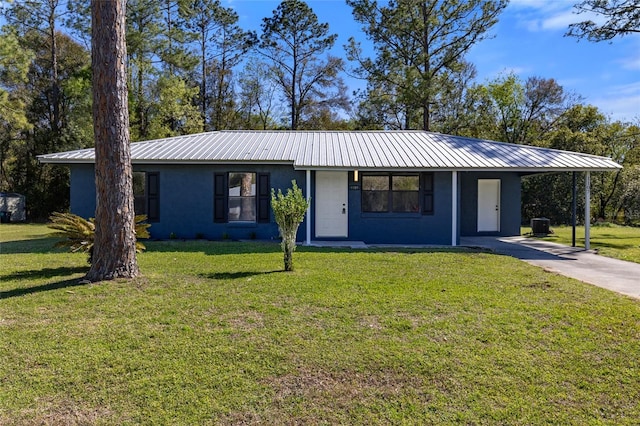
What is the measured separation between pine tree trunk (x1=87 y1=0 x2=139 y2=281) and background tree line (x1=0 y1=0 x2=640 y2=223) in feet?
53.7

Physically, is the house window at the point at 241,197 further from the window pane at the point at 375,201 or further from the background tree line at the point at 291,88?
the background tree line at the point at 291,88

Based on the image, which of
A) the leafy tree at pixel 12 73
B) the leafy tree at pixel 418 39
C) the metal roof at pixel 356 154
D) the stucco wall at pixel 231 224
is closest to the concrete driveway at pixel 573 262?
the stucco wall at pixel 231 224

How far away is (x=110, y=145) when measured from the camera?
20.3 feet

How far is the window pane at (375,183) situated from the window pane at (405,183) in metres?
0.24

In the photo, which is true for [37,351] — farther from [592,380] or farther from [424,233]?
[424,233]

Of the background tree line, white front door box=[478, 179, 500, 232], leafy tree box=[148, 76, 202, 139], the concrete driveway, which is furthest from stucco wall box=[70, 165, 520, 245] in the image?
leafy tree box=[148, 76, 202, 139]

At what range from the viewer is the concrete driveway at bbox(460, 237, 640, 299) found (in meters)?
6.88

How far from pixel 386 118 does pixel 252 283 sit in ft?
71.1

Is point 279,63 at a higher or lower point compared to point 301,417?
higher

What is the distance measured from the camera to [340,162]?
11.3 m

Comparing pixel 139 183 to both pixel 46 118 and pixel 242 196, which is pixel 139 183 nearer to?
pixel 242 196

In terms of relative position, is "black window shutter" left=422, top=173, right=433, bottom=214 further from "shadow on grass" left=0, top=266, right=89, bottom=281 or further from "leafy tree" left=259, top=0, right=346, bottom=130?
"leafy tree" left=259, top=0, right=346, bottom=130

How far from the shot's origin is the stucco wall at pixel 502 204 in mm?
14055

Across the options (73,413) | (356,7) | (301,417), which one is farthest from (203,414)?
(356,7)
